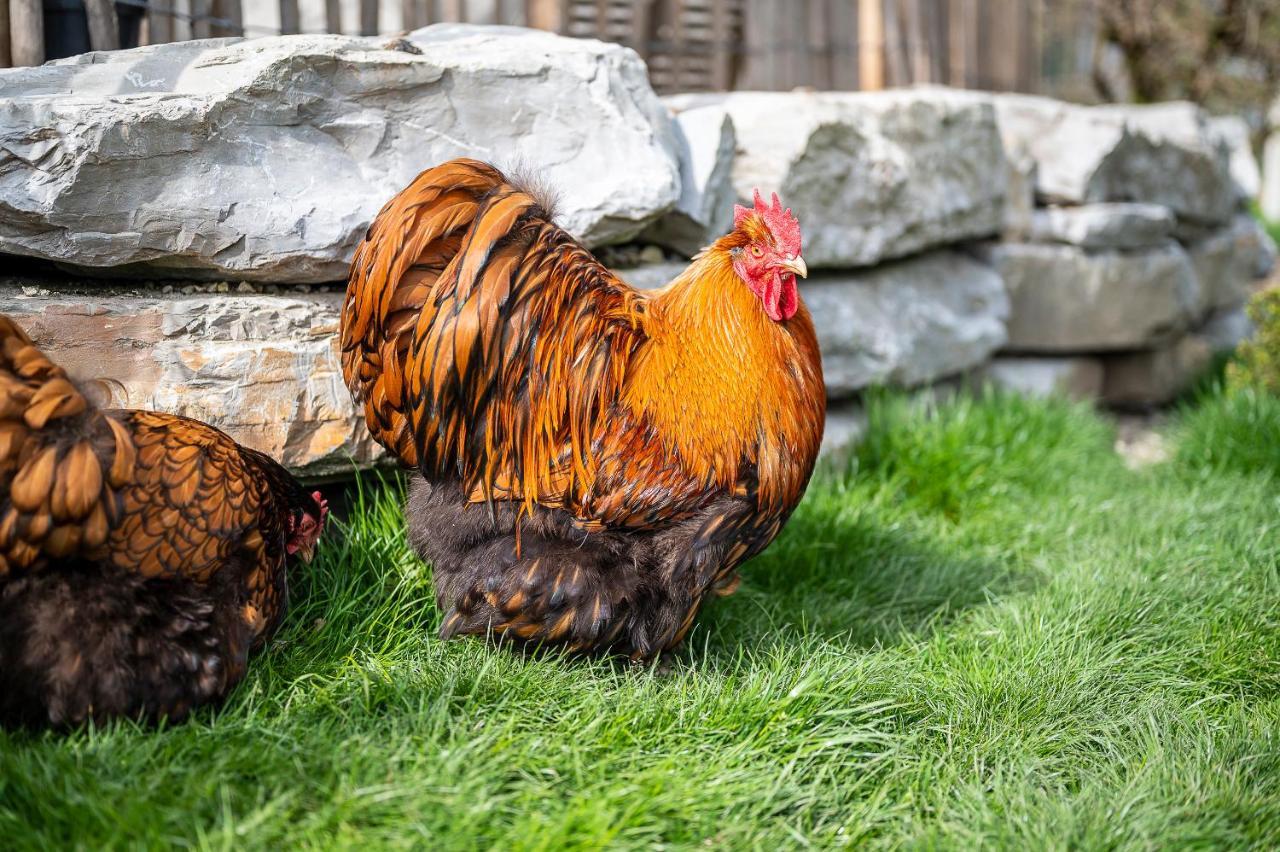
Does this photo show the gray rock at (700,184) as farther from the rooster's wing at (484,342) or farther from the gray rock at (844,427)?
the rooster's wing at (484,342)

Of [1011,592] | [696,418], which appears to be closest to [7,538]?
[696,418]

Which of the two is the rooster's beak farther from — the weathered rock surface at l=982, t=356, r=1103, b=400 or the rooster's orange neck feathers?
the weathered rock surface at l=982, t=356, r=1103, b=400

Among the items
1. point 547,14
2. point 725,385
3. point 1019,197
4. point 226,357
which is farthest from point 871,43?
point 226,357

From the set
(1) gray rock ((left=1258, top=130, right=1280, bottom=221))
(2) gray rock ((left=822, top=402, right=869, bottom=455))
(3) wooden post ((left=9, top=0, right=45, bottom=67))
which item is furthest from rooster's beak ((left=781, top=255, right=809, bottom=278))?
(1) gray rock ((left=1258, top=130, right=1280, bottom=221))

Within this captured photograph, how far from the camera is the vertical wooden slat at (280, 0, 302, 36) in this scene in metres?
4.12

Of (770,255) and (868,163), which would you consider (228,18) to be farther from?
(868,163)

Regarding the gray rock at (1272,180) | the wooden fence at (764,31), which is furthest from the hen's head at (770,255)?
the gray rock at (1272,180)

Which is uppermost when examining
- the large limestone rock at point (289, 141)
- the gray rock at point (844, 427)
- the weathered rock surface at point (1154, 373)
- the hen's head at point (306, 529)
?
the large limestone rock at point (289, 141)

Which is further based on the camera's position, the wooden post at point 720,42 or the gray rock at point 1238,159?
the gray rock at point 1238,159

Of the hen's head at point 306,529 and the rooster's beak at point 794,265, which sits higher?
the rooster's beak at point 794,265

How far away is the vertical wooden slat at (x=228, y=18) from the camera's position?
13.1ft

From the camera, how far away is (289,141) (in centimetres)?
346

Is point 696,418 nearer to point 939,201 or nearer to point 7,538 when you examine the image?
point 7,538

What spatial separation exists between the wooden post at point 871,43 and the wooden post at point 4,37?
4451 millimetres
